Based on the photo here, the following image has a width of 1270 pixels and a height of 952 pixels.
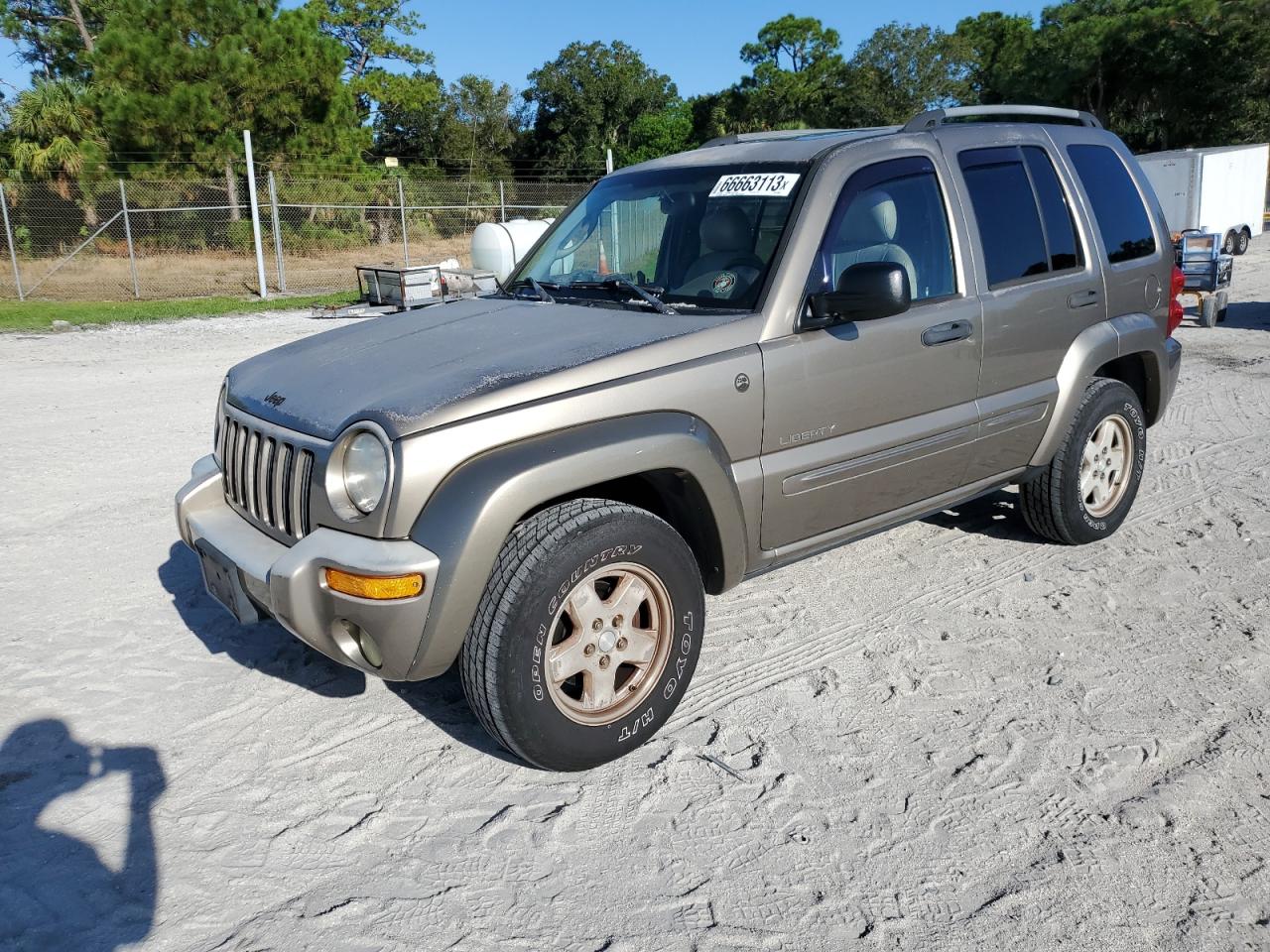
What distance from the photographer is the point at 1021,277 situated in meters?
4.54

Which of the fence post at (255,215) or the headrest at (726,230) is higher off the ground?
A: the fence post at (255,215)

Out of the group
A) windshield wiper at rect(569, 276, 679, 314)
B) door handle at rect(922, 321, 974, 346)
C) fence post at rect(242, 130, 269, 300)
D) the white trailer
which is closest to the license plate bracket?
windshield wiper at rect(569, 276, 679, 314)

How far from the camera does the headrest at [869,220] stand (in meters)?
3.96

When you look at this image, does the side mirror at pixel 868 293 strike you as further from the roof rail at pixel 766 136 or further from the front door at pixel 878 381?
the roof rail at pixel 766 136

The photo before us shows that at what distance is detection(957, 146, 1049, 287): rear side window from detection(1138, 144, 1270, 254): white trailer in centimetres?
2148

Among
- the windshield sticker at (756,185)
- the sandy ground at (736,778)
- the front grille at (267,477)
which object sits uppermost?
the windshield sticker at (756,185)

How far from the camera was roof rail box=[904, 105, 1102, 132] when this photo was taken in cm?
442

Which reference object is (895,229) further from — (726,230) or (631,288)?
(631,288)

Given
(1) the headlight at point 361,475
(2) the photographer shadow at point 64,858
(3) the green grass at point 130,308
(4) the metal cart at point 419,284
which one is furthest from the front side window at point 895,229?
(3) the green grass at point 130,308

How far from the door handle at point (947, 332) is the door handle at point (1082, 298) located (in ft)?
2.55

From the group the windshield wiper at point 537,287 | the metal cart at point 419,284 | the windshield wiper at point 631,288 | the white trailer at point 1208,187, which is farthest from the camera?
the white trailer at point 1208,187

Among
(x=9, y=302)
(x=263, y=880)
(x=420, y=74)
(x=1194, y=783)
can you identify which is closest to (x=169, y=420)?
(x=263, y=880)

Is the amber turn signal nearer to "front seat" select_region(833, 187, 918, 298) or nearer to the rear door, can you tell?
"front seat" select_region(833, 187, 918, 298)

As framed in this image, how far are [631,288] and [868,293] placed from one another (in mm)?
963
